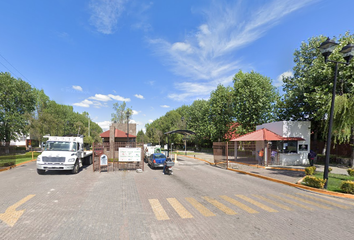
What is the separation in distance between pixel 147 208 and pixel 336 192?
8797mm

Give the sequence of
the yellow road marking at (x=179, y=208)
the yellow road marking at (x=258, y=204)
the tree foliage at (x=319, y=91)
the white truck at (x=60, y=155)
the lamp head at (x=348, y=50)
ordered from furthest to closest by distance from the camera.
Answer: the tree foliage at (x=319, y=91) < the white truck at (x=60, y=155) < the lamp head at (x=348, y=50) < the yellow road marking at (x=258, y=204) < the yellow road marking at (x=179, y=208)

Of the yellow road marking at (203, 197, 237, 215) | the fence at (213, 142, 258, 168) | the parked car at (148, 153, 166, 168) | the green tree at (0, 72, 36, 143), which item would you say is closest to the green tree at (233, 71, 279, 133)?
the fence at (213, 142, 258, 168)

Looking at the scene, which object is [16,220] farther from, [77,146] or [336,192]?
[336,192]

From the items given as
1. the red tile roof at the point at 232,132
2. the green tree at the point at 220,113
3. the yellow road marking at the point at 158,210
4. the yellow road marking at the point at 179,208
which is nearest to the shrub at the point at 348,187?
the yellow road marking at the point at 179,208

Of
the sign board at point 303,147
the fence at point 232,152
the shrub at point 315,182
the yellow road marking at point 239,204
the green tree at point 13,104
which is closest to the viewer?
the yellow road marking at point 239,204

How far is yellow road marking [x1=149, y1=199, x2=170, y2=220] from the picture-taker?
6062 millimetres

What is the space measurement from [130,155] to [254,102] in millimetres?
22706

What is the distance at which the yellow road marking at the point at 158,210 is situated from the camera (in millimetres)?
6062

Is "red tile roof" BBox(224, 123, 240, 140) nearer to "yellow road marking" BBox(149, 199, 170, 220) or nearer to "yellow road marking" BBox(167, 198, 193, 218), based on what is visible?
"yellow road marking" BBox(167, 198, 193, 218)

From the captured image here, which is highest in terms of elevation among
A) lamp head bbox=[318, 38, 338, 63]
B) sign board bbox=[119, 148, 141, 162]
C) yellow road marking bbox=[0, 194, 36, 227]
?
lamp head bbox=[318, 38, 338, 63]

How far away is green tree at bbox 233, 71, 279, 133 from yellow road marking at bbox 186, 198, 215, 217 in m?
25.5

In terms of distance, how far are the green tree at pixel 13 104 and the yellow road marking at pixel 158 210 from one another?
123 ft

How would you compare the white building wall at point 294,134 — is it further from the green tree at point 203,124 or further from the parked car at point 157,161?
the green tree at point 203,124

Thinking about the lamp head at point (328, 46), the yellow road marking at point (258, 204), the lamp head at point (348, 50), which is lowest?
the yellow road marking at point (258, 204)
